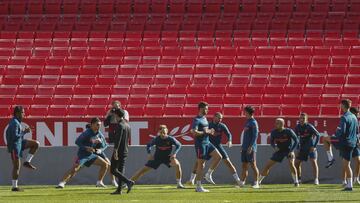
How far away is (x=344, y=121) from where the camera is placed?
830 inches

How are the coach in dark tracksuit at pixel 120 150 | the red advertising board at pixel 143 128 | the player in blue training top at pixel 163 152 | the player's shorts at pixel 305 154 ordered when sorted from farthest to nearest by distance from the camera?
1. the red advertising board at pixel 143 128
2. the player's shorts at pixel 305 154
3. the player in blue training top at pixel 163 152
4. the coach in dark tracksuit at pixel 120 150

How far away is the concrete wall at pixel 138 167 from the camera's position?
85.6ft

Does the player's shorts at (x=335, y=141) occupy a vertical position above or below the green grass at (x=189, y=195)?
above

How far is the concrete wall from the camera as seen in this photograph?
26094mm

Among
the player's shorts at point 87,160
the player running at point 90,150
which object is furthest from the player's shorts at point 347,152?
the player's shorts at point 87,160

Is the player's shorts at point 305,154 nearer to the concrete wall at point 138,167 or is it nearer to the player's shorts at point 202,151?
the concrete wall at point 138,167

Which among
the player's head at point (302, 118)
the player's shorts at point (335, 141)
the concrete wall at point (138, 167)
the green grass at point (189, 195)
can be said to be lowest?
the green grass at point (189, 195)

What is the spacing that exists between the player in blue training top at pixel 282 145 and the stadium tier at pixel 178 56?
4.66 meters

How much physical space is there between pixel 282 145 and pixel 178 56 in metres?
8.89

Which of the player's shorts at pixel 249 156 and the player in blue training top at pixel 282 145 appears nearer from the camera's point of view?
the player's shorts at pixel 249 156

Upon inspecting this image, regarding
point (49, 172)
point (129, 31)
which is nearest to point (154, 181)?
point (49, 172)

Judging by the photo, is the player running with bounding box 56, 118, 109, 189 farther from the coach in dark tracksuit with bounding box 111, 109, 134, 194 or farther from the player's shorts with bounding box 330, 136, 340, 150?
the player's shorts with bounding box 330, 136, 340, 150

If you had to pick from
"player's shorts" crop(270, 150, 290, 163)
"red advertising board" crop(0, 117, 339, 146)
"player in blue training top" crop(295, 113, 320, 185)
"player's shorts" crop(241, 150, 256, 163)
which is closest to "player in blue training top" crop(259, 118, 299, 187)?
"player's shorts" crop(270, 150, 290, 163)

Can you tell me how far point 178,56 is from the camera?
106ft
